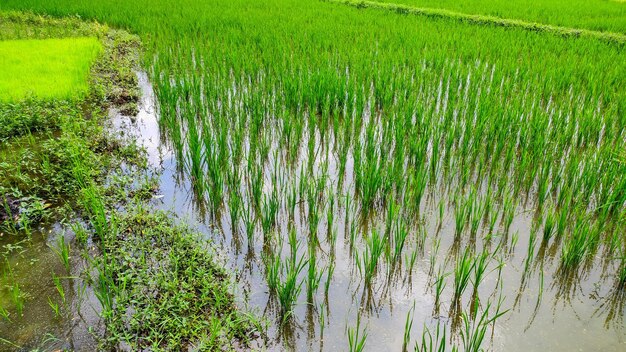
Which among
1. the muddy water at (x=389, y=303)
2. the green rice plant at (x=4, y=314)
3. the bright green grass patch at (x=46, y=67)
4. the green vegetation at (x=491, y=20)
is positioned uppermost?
the green vegetation at (x=491, y=20)

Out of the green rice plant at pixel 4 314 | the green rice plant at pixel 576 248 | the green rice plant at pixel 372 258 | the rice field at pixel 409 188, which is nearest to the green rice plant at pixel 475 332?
the rice field at pixel 409 188

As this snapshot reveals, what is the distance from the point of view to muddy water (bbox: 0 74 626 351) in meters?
2.19

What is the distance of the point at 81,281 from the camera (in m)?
2.52

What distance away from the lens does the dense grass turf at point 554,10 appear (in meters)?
9.34

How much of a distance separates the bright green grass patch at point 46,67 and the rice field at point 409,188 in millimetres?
927

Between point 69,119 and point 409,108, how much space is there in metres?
3.42

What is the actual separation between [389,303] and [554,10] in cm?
1096

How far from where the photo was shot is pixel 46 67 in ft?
18.3

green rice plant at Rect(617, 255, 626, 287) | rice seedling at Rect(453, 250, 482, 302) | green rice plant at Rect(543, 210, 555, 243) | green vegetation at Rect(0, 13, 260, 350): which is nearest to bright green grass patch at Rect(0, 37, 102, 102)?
green vegetation at Rect(0, 13, 260, 350)

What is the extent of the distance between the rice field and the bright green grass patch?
36.5 inches

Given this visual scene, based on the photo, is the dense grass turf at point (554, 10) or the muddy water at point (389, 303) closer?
the muddy water at point (389, 303)

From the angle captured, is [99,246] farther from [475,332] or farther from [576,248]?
[576,248]

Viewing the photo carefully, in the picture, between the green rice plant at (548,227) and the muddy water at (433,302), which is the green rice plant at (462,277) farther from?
the green rice plant at (548,227)

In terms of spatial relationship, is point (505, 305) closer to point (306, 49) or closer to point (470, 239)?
point (470, 239)
